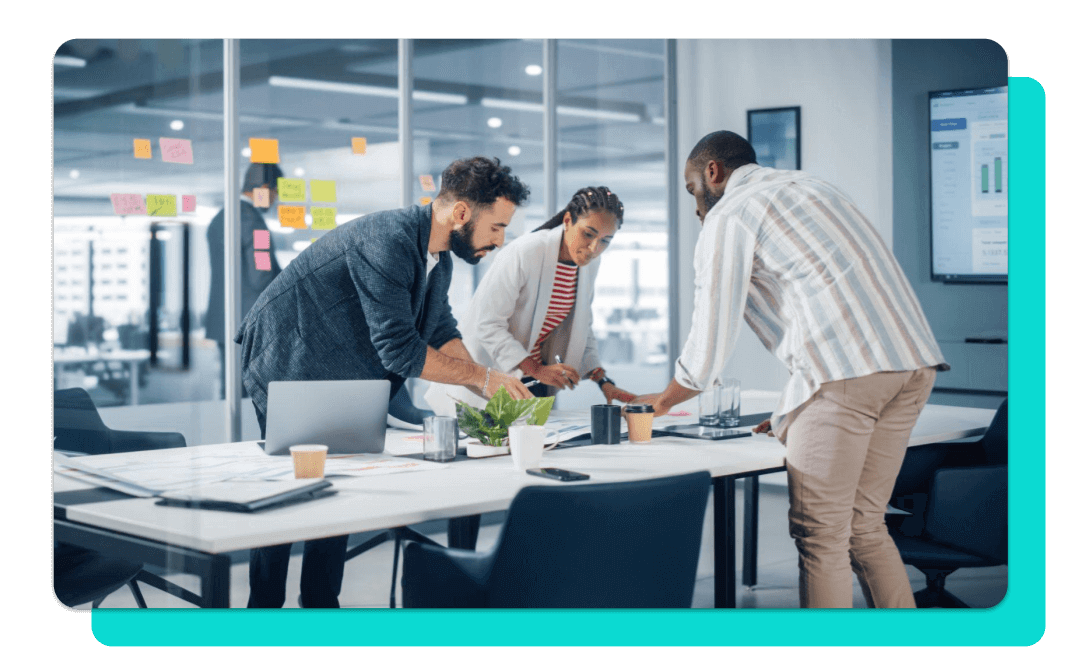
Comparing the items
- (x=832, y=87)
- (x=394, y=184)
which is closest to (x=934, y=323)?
(x=832, y=87)

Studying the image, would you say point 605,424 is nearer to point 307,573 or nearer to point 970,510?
point 307,573

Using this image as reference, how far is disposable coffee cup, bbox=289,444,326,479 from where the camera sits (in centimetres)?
232

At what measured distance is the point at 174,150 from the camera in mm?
3777

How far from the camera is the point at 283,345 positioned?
3086 millimetres

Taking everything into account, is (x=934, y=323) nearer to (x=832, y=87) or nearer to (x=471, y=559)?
(x=832, y=87)

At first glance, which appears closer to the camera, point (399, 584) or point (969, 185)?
point (399, 584)

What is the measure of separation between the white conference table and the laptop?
0.11 m

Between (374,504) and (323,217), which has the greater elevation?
(323,217)

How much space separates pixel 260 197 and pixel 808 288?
2382mm

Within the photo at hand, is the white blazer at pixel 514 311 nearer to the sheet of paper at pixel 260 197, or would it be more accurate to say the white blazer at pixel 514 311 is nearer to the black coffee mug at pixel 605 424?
the black coffee mug at pixel 605 424

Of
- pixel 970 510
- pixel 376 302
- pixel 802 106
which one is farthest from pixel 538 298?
pixel 802 106

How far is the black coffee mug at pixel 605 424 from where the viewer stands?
2842 mm

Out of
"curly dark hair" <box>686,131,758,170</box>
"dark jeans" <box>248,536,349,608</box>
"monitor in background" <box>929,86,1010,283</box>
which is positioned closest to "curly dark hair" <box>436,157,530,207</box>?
"curly dark hair" <box>686,131,758,170</box>

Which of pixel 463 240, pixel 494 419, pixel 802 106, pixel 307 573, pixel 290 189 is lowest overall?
pixel 307 573
